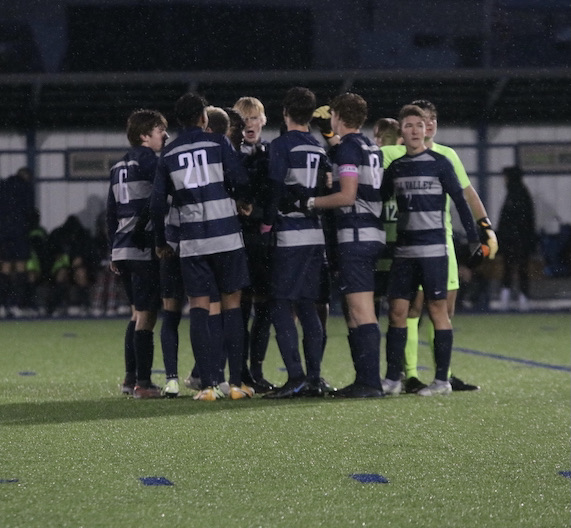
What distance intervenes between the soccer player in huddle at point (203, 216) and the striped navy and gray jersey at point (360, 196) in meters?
0.55

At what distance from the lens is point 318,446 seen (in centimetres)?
520

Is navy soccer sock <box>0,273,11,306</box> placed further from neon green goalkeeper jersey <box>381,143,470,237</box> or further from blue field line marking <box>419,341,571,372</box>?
neon green goalkeeper jersey <box>381,143,470,237</box>

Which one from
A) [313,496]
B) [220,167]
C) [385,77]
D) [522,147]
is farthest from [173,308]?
[522,147]

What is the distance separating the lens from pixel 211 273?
6824 millimetres

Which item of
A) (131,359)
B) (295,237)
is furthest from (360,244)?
(131,359)

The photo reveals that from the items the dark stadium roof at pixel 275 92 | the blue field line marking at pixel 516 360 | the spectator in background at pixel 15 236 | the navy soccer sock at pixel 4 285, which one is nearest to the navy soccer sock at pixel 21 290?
the spectator in background at pixel 15 236

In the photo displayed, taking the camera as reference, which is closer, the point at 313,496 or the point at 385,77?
the point at 313,496

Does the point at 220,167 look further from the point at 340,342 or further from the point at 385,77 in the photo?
the point at 385,77

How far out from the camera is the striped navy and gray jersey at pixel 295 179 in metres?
6.87

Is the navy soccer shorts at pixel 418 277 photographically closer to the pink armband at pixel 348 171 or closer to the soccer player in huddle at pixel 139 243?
the pink armband at pixel 348 171

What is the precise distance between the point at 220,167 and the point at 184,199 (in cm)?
26

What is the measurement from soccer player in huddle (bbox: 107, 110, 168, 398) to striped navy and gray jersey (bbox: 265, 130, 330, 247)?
729 millimetres

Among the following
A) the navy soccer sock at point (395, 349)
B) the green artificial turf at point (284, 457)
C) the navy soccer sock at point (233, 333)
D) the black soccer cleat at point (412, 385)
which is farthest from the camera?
the black soccer cleat at point (412, 385)

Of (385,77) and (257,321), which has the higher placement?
(385,77)
